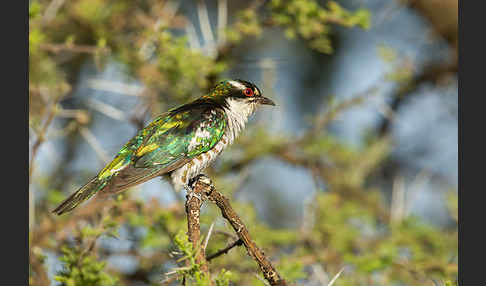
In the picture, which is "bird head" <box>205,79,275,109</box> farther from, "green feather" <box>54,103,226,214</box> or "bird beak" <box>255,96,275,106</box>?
"green feather" <box>54,103,226,214</box>

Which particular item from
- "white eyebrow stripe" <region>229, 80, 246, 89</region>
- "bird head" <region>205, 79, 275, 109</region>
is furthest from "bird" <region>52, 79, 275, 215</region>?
"white eyebrow stripe" <region>229, 80, 246, 89</region>

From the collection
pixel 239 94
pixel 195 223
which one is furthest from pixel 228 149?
pixel 195 223

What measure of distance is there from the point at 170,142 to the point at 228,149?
6.41 ft

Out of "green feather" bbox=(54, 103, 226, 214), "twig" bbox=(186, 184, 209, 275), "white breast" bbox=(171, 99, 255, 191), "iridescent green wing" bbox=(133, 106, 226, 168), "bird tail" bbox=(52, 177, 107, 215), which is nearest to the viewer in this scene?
"twig" bbox=(186, 184, 209, 275)

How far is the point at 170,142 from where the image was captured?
452 cm

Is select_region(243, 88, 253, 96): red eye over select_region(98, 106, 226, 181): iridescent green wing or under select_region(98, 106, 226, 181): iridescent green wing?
over

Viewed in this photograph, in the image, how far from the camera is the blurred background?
484cm

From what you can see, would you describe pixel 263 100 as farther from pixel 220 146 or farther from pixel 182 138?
pixel 182 138

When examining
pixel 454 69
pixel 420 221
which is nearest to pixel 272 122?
pixel 420 221

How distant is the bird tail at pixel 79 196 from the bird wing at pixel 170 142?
9cm

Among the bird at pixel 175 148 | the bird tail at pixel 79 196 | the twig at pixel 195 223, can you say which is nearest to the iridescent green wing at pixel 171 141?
the bird at pixel 175 148

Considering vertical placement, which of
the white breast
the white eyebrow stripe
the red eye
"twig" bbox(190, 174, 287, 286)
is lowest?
"twig" bbox(190, 174, 287, 286)

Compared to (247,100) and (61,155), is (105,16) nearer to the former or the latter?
(247,100)

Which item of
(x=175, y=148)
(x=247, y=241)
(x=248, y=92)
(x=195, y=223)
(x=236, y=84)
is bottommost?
(x=247, y=241)
